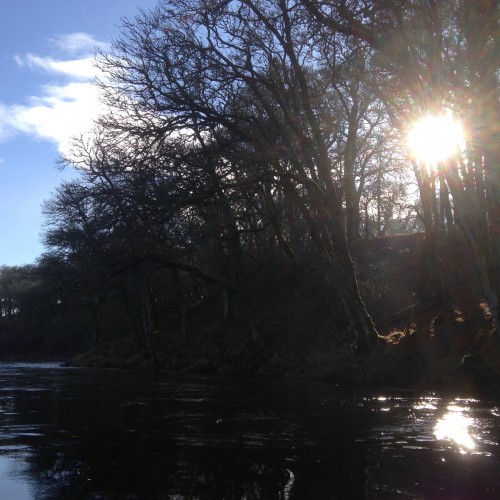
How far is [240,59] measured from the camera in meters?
23.3

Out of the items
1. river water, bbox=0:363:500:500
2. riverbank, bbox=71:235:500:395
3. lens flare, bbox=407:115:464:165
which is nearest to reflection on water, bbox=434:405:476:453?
river water, bbox=0:363:500:500

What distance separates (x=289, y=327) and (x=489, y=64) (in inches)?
861

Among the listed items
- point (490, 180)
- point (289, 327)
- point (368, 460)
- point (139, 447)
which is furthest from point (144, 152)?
point (289, 327)

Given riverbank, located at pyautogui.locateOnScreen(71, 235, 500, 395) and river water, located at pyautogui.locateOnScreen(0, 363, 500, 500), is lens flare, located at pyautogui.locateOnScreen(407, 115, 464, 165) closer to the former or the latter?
riverbank, located at pyautogui.locateOnScreen(71, 235, 500, 395)

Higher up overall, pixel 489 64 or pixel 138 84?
pixel 138 84

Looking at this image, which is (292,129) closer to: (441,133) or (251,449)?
(441,133)

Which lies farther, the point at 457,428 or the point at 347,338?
the point at 347,338

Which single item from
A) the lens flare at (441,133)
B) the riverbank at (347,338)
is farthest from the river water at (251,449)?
the lens flare at (441,133)

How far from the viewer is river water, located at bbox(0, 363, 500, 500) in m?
7.35

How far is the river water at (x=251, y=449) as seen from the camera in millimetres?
7348

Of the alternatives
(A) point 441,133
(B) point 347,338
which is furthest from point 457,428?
(B) point 347,338

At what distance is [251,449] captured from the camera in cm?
961

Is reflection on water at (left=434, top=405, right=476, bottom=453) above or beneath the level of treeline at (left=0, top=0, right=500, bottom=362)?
beneath

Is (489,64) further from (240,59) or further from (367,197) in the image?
(367,197)
